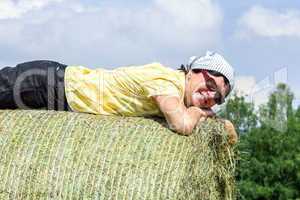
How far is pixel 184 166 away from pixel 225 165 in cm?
63

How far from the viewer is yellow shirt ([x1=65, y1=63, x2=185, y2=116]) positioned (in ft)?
15.7

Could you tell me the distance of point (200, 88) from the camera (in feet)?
16.0

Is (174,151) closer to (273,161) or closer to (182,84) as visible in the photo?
(182,84)

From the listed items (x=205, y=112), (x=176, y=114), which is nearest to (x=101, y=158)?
(x=176, y=114)

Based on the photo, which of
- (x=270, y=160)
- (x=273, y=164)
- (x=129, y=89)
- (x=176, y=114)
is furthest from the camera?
(x=270, y=160)

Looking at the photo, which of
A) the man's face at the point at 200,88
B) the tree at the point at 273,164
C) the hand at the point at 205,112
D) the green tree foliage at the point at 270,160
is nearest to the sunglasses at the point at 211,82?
the man's face at the point at 200,88

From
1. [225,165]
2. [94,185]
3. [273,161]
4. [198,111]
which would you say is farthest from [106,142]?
[273,161]

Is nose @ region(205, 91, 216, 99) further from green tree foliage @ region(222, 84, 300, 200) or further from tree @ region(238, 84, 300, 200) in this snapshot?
tree @ region(238, 84, 300, 200)

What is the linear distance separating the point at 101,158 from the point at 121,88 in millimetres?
527

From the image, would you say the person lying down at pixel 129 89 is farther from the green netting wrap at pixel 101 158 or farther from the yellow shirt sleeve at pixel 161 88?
the green netting wrap at pixel 101 158

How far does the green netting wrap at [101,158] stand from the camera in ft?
14.8

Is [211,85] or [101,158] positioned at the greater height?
[211,85]

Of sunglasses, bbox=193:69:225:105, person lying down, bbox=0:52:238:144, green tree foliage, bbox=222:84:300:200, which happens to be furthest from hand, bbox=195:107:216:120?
green tree foliage, bbox=222:84:300:200

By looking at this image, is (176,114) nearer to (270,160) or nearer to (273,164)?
(273,164)
